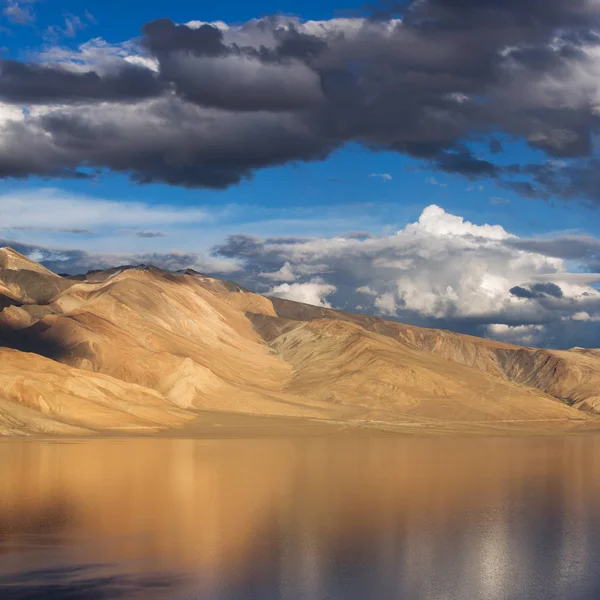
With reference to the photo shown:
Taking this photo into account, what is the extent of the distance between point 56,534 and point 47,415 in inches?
3245

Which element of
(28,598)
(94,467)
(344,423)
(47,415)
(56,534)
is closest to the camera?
(28,598)

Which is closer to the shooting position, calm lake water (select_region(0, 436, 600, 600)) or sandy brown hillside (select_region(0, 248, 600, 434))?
calm lake water (select_region(0, 436, 600, 600))

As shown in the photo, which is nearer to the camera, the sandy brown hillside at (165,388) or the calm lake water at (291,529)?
the calm lake water at (291,529)

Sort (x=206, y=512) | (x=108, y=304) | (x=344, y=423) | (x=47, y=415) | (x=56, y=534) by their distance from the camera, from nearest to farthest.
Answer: (x=56, y=534), (x=206, y=512), (x=47, y=415), (x=344, y=423), (x=108, y=304)

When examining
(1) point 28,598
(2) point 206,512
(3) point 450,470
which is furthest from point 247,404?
(1) point 28,598

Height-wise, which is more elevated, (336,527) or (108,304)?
(108,304)

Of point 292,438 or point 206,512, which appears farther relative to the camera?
point 292,438

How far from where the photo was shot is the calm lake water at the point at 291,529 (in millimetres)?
34688

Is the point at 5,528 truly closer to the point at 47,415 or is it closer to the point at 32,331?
the point at 47,415

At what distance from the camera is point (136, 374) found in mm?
164000

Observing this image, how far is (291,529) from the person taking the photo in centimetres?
4681

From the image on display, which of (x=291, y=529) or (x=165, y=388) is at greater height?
(x=165, y=388)

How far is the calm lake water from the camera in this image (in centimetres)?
3469

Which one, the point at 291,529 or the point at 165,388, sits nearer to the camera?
the point at 291,529
